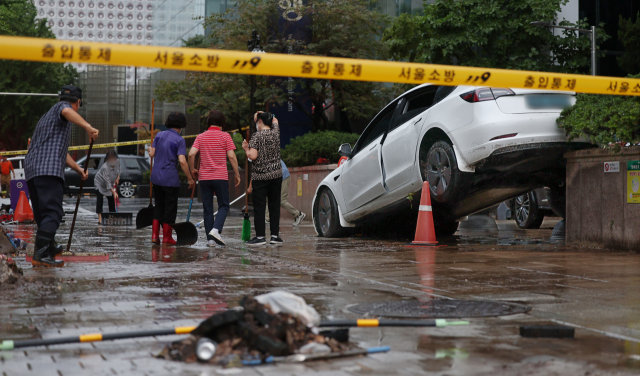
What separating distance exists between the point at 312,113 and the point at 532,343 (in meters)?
24.8

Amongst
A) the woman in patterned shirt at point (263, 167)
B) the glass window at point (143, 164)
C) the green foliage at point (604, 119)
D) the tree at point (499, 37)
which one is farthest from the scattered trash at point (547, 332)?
the glass window at point (143, 164)

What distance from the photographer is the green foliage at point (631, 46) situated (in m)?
26.7

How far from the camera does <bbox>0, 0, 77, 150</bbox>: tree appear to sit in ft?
168

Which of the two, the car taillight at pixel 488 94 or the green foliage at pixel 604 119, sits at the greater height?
the car taillight at pixel 488 94

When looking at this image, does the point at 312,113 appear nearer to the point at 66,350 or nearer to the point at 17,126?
the point at 66,350

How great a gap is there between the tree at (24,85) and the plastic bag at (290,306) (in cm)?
5099

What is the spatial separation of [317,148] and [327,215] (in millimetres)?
7764

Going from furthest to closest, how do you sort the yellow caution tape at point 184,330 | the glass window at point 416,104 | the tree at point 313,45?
the tree at point 313,45 → the glass window at point 416,104 → the yellow caution tape at point 184,330

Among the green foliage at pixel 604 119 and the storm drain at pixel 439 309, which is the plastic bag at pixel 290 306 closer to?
the storm drain at pixel 439 309

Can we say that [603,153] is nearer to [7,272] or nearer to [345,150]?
[345,150]

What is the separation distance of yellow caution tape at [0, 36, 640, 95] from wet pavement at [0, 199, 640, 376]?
61.4 inches

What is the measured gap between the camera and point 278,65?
512 cm

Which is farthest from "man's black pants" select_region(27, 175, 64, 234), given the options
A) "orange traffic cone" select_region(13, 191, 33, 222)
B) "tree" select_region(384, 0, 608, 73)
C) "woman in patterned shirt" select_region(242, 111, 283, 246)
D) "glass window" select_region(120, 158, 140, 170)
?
"glass window" select_region(120, 158, 140, 170)

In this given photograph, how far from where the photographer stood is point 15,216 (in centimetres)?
1579
